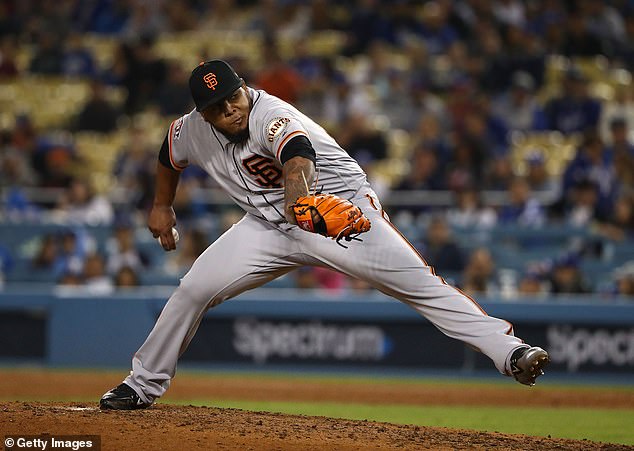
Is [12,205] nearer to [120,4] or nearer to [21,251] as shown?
[21,251]

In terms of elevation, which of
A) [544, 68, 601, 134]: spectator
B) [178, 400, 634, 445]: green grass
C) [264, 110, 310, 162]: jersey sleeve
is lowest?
[178, 400, 634, 445]: green grass

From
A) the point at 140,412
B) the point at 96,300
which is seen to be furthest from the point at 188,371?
the point at 140,412

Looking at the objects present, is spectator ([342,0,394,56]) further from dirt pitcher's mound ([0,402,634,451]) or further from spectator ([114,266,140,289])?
dirt pitcher's mound ([0,402,634,451])

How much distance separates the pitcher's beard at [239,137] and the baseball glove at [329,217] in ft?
2.30

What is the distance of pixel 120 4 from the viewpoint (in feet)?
53.3

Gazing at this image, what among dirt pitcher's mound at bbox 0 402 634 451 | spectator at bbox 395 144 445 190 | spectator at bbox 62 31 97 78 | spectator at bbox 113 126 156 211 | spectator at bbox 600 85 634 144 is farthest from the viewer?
spectator at bbox 62 31 97 78

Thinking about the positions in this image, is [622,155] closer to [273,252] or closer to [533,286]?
[533,286]

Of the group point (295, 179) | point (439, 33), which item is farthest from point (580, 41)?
point (295, 179)

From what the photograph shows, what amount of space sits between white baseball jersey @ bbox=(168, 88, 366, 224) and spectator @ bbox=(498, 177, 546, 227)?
611cm

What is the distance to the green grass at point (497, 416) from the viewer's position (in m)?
6.40

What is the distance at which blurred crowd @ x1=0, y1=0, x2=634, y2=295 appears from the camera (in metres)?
10.9

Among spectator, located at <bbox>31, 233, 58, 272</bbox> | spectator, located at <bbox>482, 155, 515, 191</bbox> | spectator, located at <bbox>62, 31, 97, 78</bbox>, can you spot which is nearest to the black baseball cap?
spectator, located at <bbox>31, 233, 58, 272</bbox>

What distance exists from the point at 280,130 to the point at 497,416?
10.9 ft

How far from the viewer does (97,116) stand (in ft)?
45.4
